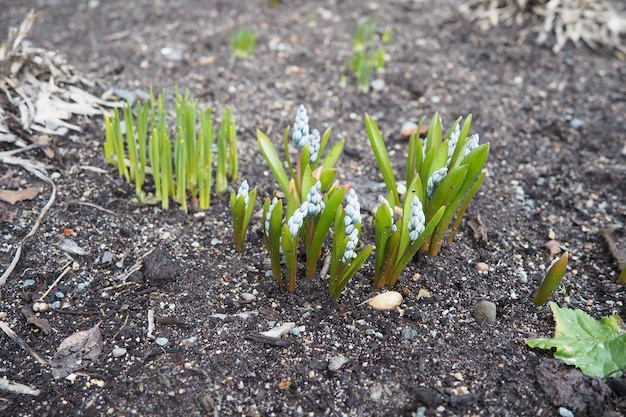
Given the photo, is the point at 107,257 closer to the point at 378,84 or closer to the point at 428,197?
the point at 428,197

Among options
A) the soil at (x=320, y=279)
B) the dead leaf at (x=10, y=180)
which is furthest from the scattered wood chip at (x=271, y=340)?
the dead leaf at (x=10, y=180)

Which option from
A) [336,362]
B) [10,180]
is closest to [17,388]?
[336,362]

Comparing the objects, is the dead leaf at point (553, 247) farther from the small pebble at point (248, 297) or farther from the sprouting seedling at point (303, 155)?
the small pebble at point (248, 297)

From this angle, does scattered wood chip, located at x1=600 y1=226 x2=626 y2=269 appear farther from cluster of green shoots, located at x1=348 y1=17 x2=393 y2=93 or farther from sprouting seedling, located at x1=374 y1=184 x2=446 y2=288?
cluster of green shoots, located at x1=348 y1=17 x2=393 y2=93

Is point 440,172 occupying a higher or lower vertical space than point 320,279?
higher

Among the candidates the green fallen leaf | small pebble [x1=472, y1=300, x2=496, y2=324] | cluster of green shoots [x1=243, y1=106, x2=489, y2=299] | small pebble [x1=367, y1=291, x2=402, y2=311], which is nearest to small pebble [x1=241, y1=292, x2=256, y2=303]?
cluster of green shoots [x1=243, y1=106, x2=489, y2=299]

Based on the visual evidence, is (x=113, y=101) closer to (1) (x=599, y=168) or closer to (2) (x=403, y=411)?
(2) (x=403, y=411)

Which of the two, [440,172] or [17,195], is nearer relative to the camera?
[440,172]
